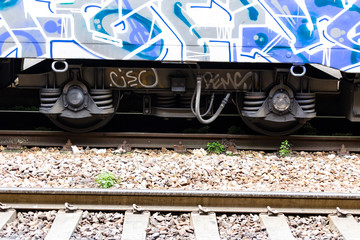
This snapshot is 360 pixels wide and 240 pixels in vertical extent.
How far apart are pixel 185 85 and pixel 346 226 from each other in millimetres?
3451

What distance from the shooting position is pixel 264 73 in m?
7.07

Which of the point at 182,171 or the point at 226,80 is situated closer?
the point at 182,171

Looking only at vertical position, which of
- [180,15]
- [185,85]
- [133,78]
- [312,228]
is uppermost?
[180,15]


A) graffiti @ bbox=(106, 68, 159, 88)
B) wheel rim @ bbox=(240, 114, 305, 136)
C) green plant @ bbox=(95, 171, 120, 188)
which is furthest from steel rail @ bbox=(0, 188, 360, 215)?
wheel rim @ bbox=(240, 114, 305, 136)

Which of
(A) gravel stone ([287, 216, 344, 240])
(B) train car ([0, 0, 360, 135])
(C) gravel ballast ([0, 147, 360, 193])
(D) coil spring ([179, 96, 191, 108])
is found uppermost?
(B) train car ([0, 0, 360, 135])

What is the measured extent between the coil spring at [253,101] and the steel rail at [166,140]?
50cm

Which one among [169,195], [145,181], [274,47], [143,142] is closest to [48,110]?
[143,142]

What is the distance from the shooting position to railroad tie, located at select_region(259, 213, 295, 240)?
4270 millimetres

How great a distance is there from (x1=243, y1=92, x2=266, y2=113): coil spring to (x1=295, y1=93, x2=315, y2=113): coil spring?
0.56 metres

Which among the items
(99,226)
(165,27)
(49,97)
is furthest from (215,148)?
(99,226)

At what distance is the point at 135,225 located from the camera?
440cm

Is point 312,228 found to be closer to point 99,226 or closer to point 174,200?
point 174,200

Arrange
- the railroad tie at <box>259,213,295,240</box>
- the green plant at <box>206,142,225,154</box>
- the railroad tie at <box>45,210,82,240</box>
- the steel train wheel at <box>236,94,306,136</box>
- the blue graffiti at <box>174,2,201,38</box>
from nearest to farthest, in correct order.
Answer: the railroad tie at <box>45,210,82,240</box> < the railroad tie at <box>259,213,295,240</box> < the blue graffiti at <box>174,2,201,38</box> < the green plant at <box>206,142,225,154</box> < the steel train wheel at <box>236,94,306,136</box>

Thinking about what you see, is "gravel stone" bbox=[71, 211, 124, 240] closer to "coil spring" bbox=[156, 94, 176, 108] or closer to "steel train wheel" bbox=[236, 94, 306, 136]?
"coil spring" bbox=[156, 94, 176, 108]
